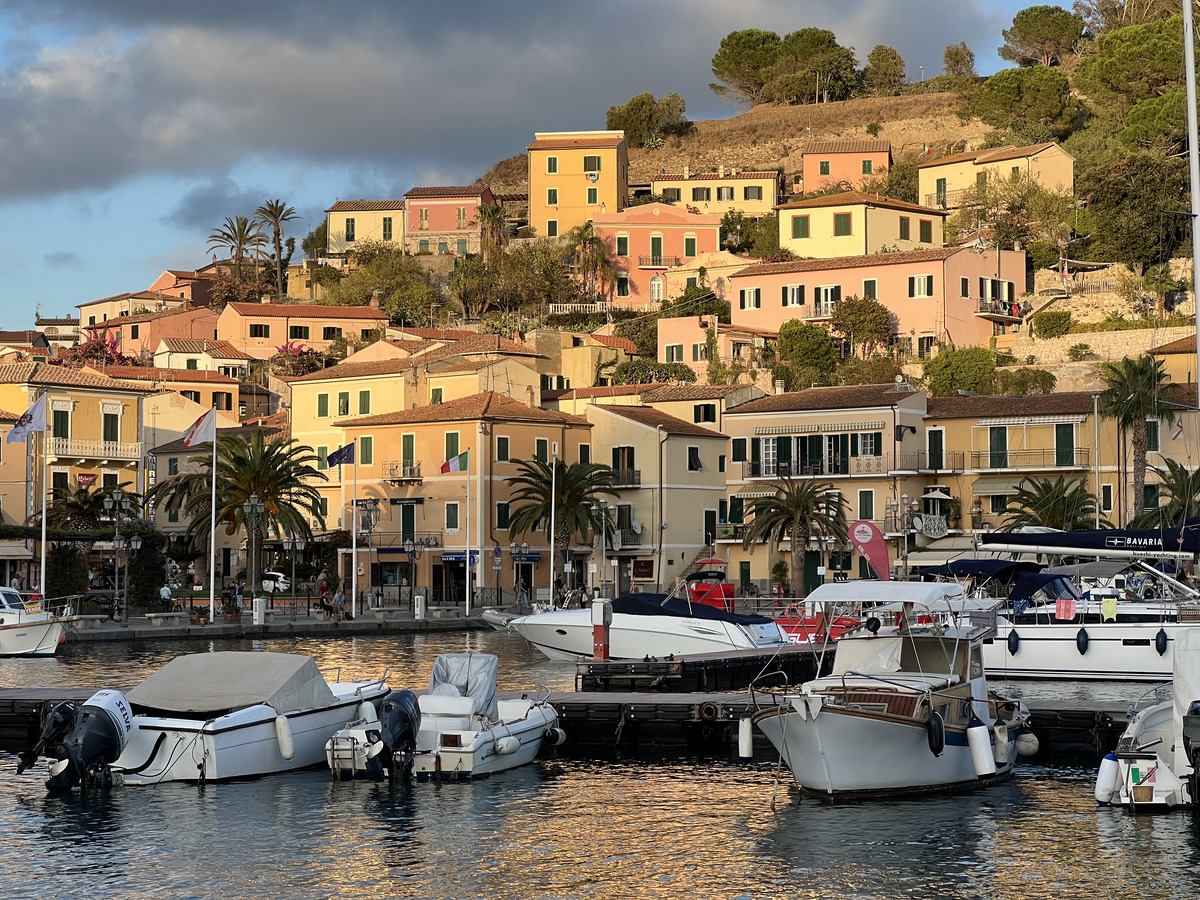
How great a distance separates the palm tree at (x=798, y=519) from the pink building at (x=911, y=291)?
26.4 metres

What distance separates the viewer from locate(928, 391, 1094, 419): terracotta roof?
7056cm

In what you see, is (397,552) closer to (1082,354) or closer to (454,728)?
(1082,354)

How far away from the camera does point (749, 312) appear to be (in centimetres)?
9844

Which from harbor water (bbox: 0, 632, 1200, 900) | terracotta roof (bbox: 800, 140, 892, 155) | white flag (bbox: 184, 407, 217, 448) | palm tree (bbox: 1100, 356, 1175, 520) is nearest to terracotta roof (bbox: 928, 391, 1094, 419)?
palm tree (bbox: 1100, 356, 1175, 520)

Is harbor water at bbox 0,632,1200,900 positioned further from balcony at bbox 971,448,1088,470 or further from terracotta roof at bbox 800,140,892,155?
terracotta roof at bbox 800,140,892,155

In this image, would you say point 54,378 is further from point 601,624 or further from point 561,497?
point 601,624

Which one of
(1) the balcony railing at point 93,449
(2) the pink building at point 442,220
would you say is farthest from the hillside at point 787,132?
(1) the balcony railing at point 93,449

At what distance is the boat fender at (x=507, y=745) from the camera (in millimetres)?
28156

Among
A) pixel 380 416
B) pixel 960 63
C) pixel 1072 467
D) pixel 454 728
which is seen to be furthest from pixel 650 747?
pixel 960 63

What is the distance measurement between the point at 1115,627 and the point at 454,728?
20240 millimetres

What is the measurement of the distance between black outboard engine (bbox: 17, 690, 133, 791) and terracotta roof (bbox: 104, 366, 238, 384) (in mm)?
74758

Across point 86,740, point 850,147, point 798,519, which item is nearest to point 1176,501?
point 798,519

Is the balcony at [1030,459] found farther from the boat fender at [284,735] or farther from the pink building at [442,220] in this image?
the pink building at [442,220]

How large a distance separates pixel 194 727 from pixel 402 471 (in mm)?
51135
